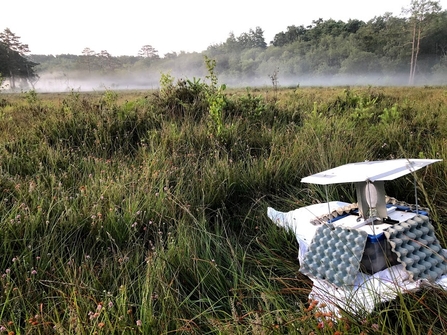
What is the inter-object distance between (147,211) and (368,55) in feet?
138

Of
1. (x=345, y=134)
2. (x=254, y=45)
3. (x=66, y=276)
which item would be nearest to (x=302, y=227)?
(x=66, y=276)

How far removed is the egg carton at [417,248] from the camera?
1496mm

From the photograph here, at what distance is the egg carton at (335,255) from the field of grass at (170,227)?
159 millimetres

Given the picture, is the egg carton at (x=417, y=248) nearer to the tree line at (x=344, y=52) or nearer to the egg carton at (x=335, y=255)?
the egg carton at (x=335, y=255)

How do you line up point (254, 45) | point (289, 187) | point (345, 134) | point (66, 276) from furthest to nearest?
point (254, 45) < point (345, 134) < point (289, 187) < point (66, 276)

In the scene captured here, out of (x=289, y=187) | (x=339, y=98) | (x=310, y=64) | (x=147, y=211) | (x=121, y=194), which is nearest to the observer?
(x=147, y=211)

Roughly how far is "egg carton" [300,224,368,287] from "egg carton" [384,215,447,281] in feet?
0.48

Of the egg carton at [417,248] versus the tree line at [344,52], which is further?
the tree line at [344,52]

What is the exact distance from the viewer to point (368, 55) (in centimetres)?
3828

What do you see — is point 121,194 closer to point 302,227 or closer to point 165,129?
point 302,227

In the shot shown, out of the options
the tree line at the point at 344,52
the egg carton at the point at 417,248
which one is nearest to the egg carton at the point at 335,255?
the egg carton at the point at 417,248

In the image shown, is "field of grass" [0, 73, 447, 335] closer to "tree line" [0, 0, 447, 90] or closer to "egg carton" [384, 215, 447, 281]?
"egg carton" [384, 215, 447, 281]

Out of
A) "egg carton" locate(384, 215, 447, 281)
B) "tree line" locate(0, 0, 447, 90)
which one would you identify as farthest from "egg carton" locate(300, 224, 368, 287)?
"tree line" locate(0, 0, 447, 90)

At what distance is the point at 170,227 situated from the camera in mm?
2162
